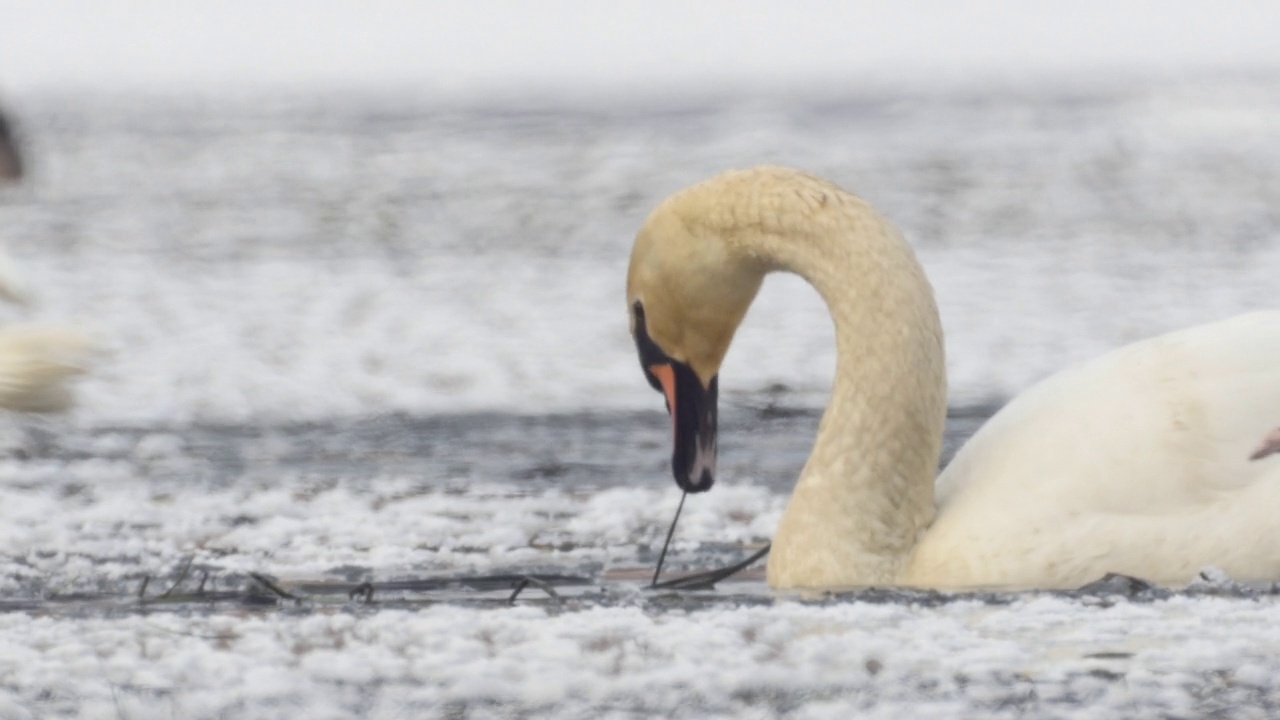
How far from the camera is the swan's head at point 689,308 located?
4637 mm

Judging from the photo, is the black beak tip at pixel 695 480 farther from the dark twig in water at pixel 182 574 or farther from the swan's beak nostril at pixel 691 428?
the dark twig in water at pixel 182 574

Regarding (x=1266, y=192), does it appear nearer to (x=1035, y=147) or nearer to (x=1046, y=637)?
(x=1035, y=147)

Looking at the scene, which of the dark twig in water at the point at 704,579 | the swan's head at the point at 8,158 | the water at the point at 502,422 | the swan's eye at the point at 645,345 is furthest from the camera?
the swan's eye at the point at 645,345

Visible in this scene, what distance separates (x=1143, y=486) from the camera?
4.20 metres

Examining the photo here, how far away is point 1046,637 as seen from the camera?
3.79 meters

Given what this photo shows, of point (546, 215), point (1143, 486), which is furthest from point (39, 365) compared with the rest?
point (546, 215)

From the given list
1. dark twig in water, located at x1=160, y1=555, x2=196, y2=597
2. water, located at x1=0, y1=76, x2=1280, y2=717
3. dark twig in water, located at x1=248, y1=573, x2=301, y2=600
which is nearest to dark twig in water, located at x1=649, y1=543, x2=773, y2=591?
water, located at x1=0, y1=76, x2=1280, y2=717

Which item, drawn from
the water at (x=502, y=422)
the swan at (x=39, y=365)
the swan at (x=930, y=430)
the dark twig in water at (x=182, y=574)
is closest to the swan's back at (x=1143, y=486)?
the swan at (x=930, y=430)

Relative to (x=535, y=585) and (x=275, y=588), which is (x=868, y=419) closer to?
(x=535, y=585)

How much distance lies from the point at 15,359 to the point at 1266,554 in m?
2.41

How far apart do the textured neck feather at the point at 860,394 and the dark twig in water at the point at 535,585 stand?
1.49 feet

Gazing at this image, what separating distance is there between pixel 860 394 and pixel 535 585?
2.41 feet

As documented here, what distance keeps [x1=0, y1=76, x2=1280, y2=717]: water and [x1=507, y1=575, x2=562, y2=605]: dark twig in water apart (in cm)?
3

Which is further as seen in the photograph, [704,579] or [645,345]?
[645,345]
